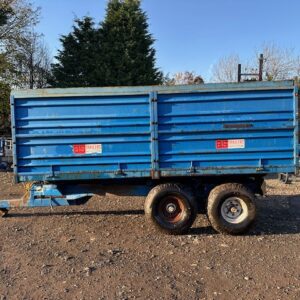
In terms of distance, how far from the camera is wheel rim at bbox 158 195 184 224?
7.96m

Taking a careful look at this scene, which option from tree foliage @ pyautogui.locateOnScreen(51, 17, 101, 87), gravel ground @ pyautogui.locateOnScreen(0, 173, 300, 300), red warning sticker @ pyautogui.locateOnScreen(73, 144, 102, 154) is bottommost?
Result: gravel ground @ pyautogui.locateOnScreen(0, 173, 300, 300)

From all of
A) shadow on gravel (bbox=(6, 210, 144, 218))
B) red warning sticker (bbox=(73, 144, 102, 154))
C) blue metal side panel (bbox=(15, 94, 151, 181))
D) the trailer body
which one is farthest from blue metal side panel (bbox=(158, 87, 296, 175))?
shadow on gravel (bbox=(6, 210, 144, 218))

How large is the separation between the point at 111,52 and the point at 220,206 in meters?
18.7

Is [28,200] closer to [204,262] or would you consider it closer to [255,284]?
[204,262]

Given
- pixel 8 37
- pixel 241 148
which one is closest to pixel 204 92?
pixel 241 148

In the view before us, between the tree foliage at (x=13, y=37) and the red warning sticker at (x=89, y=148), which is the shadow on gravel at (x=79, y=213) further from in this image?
the tree foliage at (x=13, y=37)

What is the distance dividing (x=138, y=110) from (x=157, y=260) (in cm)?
271

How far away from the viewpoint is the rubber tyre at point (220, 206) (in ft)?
25.7

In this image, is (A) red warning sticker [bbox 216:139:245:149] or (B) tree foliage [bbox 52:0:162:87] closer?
(A) red warning sticker [bbox 216:139:245:149]

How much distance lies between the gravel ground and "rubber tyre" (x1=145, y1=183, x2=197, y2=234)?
0.20 metres

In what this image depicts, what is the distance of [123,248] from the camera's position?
278 inches

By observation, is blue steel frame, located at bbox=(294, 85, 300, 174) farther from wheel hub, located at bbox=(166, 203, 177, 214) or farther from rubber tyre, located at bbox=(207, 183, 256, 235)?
wheel hub, located at bbox=(166, 203, 177, 214)

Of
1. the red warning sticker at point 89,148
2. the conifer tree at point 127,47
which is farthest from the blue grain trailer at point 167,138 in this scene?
the conifer tree at point 127,47

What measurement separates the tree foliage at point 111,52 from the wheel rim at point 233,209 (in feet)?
57.1
